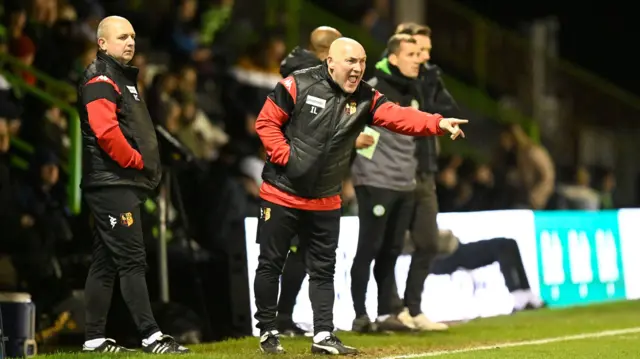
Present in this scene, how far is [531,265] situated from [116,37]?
6297mm

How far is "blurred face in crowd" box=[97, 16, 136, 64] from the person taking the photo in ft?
26.7

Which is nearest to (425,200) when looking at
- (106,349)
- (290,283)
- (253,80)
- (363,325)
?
(363,325)

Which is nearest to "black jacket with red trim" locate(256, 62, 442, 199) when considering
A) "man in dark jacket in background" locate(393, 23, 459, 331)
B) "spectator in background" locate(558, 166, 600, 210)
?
"man in dark jacket in background" locate(393, 23, 459, 331)

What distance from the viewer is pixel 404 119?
835 centimetres

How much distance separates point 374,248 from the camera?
10.1 metres

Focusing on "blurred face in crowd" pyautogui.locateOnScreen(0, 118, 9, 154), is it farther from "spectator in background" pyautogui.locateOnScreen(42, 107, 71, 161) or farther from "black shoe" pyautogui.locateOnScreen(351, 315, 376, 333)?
"black shoe" pyautogui.locateOnScreen(351, 315, 376, 333)

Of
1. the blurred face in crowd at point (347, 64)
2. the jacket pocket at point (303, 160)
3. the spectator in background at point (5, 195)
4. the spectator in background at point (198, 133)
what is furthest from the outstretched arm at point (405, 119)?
the spectator in background at point (198, 133)

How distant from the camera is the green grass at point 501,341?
8.61m

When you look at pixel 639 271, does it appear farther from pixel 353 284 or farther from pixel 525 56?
pixel 525 56

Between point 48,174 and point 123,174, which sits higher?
point 48,174

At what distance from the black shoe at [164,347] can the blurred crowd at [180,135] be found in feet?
6.31

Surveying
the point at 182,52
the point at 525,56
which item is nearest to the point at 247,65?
the point at 182,52

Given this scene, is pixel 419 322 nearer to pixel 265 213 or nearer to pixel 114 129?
pixel 265 213

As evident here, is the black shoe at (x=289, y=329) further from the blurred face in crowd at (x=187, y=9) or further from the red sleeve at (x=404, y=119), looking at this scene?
the blurred face in crowd at (x=187, y=9)
